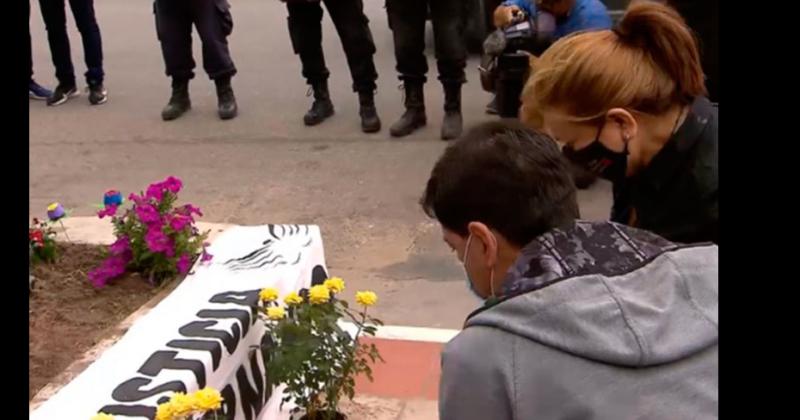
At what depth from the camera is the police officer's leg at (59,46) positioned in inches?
298

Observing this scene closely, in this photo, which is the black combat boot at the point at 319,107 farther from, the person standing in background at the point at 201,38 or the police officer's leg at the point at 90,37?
the police officer's leg at the point at 90,37

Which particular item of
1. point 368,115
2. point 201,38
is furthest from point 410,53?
point 201,38

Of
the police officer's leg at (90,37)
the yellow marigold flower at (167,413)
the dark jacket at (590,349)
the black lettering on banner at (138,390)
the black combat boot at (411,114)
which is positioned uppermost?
the dark jacket at (590,349)

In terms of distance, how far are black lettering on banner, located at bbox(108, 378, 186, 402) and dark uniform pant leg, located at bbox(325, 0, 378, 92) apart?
4.10 m

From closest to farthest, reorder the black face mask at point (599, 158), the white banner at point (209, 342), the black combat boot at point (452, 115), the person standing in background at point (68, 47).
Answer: the black face mask at point (599, 158), the white banner at point (209, 342), the black combat boot at point (452, 115), the person standing in background at point (68, 47)

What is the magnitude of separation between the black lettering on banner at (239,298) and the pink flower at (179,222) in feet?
1.68

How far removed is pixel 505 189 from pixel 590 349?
12.3 inches

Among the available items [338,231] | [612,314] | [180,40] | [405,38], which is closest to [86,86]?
[180,40]

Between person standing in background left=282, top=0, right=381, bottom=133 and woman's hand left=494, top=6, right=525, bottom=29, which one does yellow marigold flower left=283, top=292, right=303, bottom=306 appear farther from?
person standing in background left=282, top=0, right=381, bottom=133

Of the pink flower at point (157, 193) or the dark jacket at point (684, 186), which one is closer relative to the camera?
the dark jacket at point (684, 186)

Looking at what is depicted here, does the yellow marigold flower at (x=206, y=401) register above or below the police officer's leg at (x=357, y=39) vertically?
above

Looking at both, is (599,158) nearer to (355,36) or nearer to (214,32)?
(355,36)

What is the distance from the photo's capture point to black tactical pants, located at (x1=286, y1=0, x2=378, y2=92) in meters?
6.64

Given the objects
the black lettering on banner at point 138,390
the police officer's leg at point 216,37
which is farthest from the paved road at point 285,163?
the black lettering on banner at point 138,390
